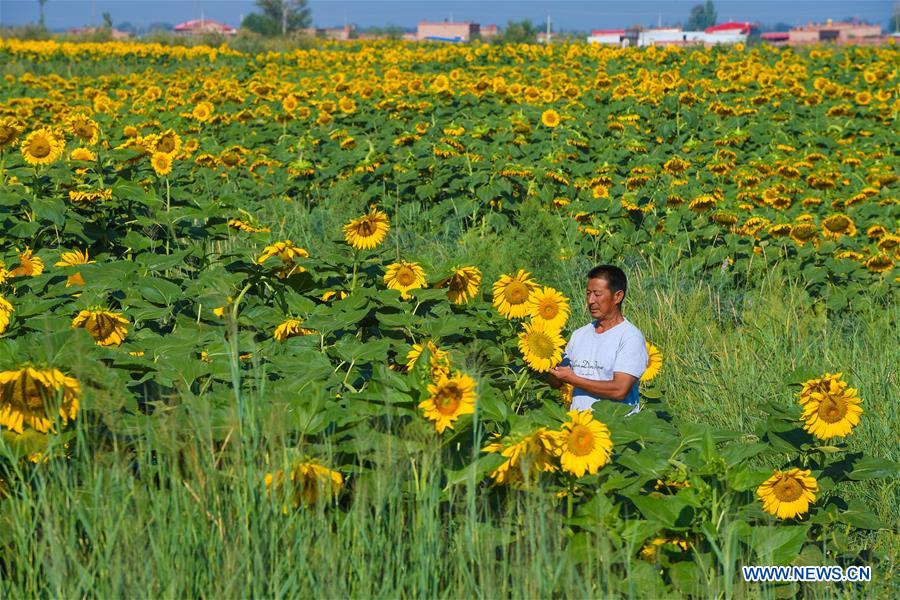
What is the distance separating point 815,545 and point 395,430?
143 centimetres

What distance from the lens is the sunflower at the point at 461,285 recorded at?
414 centimetres

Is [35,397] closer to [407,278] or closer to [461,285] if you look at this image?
[407,278]

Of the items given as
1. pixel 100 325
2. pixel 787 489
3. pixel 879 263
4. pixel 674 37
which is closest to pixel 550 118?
pixel 879 263

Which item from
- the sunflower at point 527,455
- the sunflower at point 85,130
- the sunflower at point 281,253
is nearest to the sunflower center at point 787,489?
the sunflower at point 527,455

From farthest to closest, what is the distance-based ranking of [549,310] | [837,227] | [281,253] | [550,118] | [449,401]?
[550,118]
[837,227]
[281,253]
[549,310]
[449,401]

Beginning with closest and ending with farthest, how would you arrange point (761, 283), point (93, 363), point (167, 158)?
point (93, 363) < point (167, 158) < point (761, 283)

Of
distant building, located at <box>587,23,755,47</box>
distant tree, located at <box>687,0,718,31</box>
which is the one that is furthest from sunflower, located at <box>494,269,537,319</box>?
distant tree, located at <box>687,0,718,31</box>

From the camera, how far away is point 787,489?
10.3 feet

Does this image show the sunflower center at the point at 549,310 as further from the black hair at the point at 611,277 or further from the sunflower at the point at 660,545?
the sunflower at the point at 660,545

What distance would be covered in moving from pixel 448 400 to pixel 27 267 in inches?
88.4

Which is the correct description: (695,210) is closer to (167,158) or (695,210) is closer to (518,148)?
(518,148)

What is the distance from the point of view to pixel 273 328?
4.02 metres

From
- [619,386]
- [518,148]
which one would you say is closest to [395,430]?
[619,386]

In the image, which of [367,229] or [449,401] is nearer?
[449,401]
